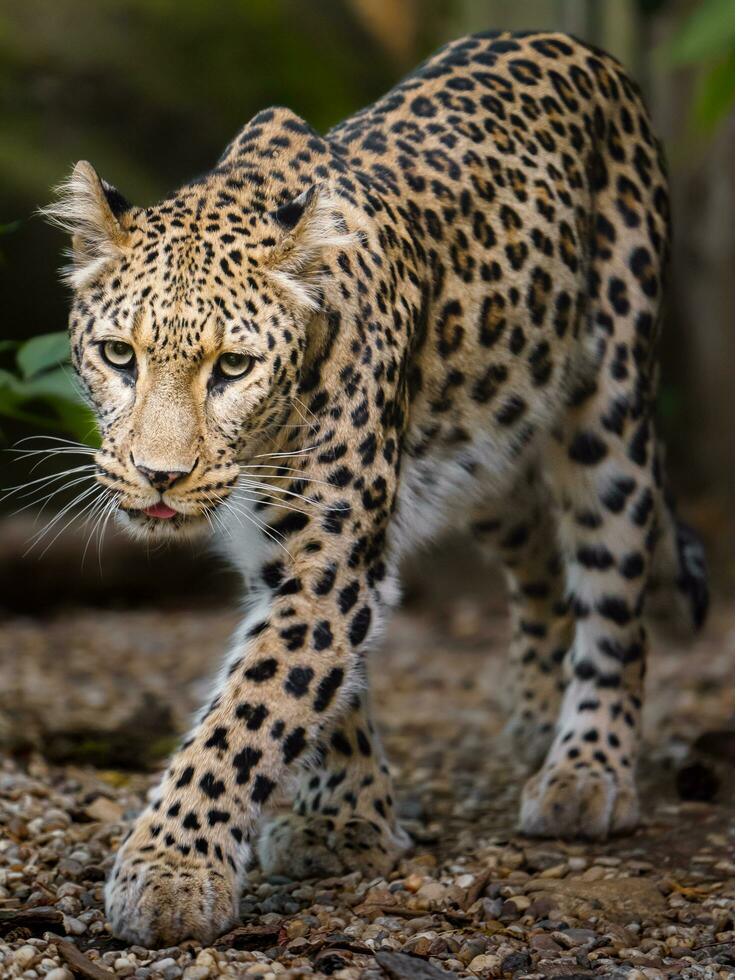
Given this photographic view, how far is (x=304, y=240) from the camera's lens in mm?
4824

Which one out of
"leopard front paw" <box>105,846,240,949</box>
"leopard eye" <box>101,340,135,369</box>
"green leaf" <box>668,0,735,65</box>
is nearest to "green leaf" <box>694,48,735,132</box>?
"green leaf" <box>668,0,735,65</box>

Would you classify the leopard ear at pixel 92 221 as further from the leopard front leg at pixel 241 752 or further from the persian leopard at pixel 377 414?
the leopard front leg at pixel 241 752

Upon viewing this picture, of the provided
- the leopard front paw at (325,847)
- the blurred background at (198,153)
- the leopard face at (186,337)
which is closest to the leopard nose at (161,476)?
the leopard face at (186,337)

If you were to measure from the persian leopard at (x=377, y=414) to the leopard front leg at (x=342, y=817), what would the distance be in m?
0.01

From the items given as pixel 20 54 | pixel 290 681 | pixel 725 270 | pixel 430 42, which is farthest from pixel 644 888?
pixel 430 42

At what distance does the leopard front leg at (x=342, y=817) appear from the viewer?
5359 millimetres

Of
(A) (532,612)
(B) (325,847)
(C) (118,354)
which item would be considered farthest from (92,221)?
(A) (532,612)

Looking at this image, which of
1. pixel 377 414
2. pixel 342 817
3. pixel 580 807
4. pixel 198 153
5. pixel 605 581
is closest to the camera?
pixel 377 414

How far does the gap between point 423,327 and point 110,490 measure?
157cm

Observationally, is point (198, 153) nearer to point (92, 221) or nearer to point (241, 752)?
point (92, 221)

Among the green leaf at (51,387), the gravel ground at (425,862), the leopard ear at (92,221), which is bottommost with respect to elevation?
the gravel ground at (425,862)

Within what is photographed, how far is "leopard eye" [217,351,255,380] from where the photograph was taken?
457 cm

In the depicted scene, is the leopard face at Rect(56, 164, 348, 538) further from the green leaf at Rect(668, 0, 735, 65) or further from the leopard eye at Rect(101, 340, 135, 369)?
the green leaf at Rect(668, 0, 735, 65)

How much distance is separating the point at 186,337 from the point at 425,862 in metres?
2.27
